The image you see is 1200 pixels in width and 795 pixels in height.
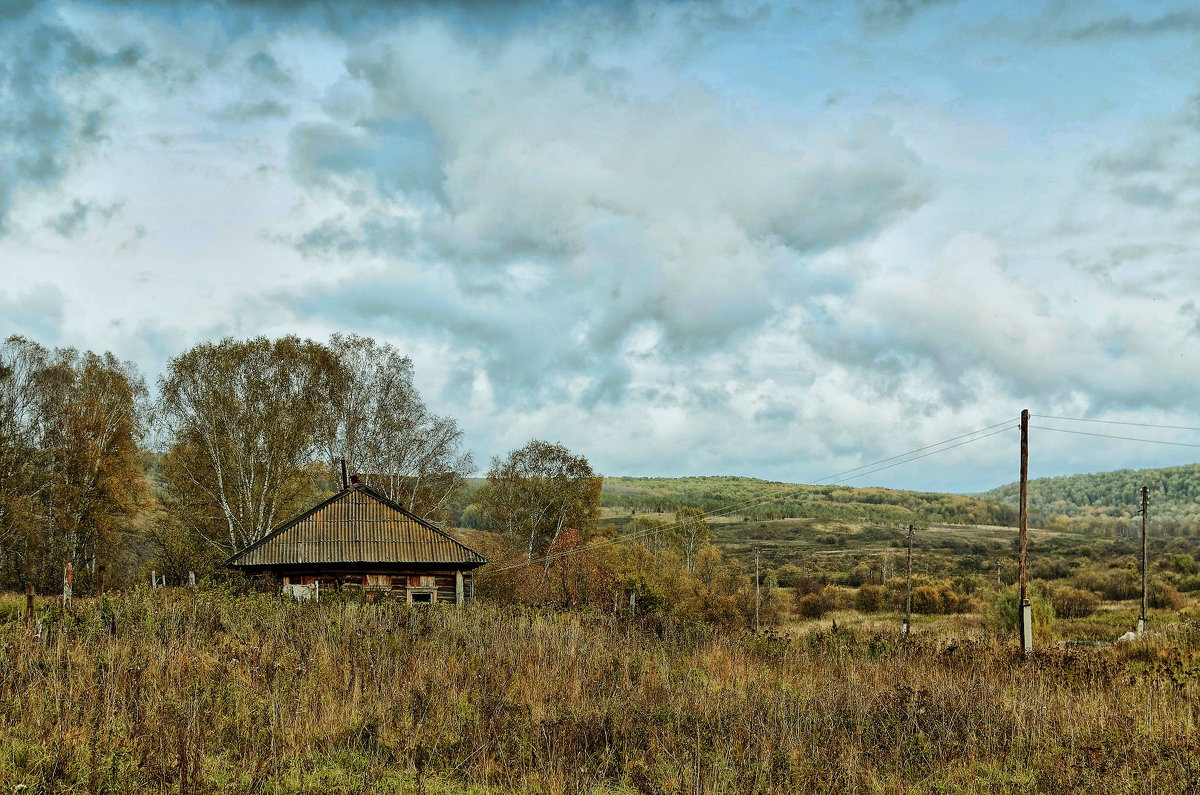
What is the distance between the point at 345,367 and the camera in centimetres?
3222

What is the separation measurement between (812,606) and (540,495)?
23.2m

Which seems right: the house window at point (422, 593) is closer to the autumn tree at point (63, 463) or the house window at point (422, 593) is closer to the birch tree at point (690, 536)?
the autumn tree at point (63, 463)

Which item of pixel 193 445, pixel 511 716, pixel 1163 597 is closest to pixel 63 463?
pixel 193 445

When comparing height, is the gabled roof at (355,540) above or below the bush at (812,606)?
above

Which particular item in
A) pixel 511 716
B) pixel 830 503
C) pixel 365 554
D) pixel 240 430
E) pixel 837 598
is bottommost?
pixel 830 503

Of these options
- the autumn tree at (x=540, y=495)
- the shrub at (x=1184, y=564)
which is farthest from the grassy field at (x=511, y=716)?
the shrub at (x=1184, y=564)

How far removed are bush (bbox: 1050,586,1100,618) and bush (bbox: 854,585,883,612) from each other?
36.4ft

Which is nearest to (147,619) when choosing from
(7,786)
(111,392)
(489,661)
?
(489,661)

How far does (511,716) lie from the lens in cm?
752

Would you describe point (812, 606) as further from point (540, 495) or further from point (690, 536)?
point (540, 495)

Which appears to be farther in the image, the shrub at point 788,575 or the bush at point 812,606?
the shrub at point 788,575

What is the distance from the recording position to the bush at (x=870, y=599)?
184ft

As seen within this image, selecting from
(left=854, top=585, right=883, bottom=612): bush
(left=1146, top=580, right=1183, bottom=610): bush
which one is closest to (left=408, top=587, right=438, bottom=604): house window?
(left=854, top=585, right=883, bottom=612): bush

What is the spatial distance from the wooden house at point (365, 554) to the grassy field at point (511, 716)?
1205 cm
